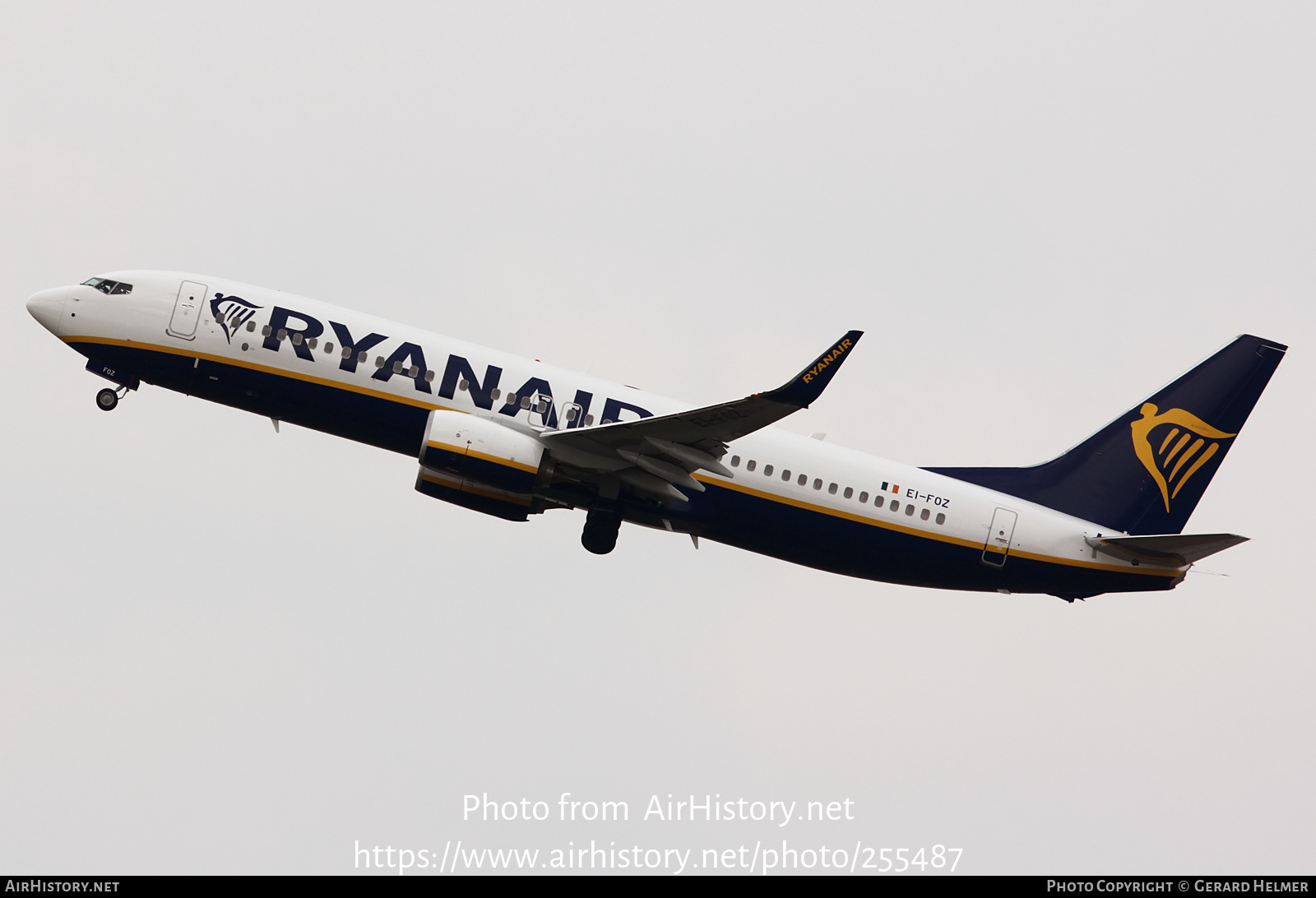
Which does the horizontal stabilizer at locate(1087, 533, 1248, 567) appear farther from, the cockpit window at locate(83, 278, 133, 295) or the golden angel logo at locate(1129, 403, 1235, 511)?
the cockpit window at locate(83, 278, 133, 295)

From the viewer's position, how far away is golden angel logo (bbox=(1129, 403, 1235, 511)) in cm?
4003

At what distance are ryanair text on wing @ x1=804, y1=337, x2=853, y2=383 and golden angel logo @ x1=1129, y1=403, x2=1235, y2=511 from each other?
44.2ft

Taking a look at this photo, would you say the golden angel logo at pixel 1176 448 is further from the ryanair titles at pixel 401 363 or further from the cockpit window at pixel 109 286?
the cockpit window at pixel 109 286

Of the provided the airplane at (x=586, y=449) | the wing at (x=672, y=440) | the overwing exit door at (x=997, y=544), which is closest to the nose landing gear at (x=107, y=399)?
the airplane at (x=586, y=449)

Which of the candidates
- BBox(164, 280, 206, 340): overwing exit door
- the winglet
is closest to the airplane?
BBox(164, 280, 206, 340): overwing exit door

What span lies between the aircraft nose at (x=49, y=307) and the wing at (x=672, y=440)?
12.8 m

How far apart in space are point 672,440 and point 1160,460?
47.4 ft

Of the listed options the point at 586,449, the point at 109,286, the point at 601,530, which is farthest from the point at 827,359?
the point at 109,286

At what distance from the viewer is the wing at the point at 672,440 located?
32.6 metres

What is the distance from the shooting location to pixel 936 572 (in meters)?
38.3

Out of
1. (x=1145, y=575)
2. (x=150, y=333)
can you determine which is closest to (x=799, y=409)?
(x=1145, y=575)

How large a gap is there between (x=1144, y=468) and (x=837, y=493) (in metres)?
9.24

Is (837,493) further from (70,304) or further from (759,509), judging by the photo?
(70,304)

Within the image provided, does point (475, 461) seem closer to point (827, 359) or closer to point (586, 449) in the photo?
point (586, 449)
